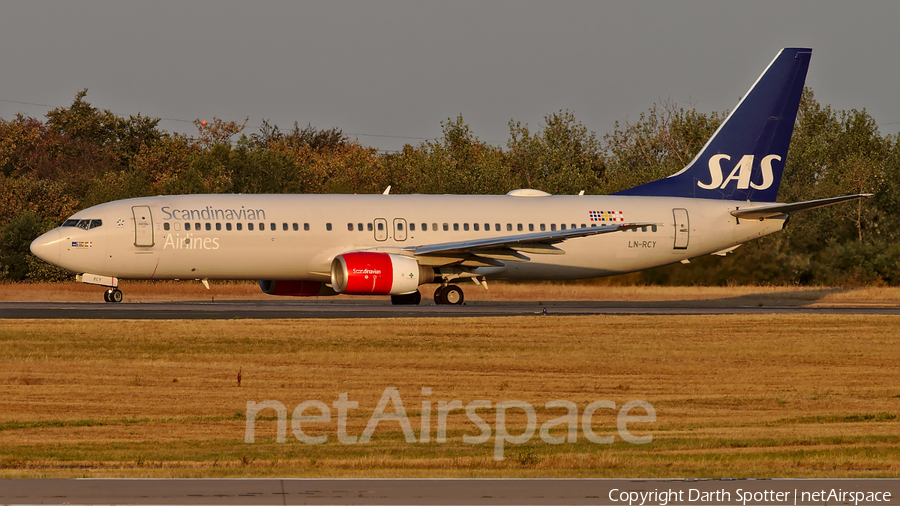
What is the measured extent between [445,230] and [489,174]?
25.3m

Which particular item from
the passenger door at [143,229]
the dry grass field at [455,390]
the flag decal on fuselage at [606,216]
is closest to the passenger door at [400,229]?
the flag decal on fuselage at [606,216]

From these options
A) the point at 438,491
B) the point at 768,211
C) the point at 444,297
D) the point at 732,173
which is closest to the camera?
the point at 438,491

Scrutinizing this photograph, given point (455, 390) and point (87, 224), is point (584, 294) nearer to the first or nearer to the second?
point (87, 224)

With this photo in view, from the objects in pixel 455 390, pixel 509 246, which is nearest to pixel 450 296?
pixel 509 246

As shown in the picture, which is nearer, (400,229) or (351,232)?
(351,232)

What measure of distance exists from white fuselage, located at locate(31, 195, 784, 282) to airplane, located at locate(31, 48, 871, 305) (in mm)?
46

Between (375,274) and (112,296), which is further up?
A: (375,274)

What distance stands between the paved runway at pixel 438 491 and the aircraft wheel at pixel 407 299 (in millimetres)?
26499

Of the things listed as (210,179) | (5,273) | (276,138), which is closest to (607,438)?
(5,273)

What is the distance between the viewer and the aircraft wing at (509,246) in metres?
35.0

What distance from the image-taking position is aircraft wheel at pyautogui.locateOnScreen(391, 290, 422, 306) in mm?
37469

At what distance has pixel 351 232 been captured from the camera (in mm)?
36562

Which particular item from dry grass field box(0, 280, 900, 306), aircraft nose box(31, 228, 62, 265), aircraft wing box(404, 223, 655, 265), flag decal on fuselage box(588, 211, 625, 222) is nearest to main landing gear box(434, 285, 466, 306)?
aircraft wing box(404, 223, 655, 265)

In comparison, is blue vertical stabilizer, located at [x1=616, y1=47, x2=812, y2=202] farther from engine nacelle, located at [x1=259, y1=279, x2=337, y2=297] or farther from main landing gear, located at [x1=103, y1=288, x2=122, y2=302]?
main landing gear, located at [x1=103, y1=288, x2=122, y2=302]
